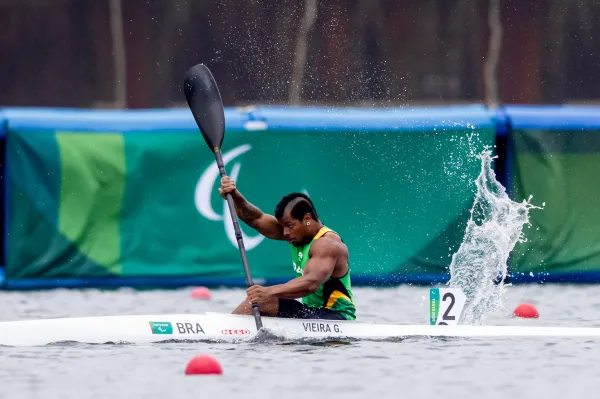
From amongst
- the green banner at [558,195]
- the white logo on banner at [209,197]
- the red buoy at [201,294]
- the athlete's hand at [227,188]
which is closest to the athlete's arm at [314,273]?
the athlete's hand at [227,188]

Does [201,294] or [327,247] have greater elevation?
[327,247]

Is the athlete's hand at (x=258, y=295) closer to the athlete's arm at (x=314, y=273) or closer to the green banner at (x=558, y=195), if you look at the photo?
the athlete's arm at (x=314, y=273)

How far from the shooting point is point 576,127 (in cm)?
1535

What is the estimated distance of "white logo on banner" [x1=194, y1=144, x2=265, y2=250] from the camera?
1471cm

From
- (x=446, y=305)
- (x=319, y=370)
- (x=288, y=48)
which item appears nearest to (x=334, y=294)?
(x=446, y=305)

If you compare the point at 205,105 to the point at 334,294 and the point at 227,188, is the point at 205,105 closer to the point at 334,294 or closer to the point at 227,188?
the point at 227,188

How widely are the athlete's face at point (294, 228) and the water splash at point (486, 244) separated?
6.12ft

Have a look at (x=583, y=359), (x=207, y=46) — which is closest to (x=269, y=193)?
(x=583, y=359)

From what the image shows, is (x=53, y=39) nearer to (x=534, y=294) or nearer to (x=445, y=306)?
(x=534, y=294)

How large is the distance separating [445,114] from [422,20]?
26.5ft

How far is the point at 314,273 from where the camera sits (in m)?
10.6

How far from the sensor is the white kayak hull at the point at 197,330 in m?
10.5

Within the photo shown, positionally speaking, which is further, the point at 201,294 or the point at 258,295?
the point at 201,294

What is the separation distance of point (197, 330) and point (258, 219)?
1.26 m
